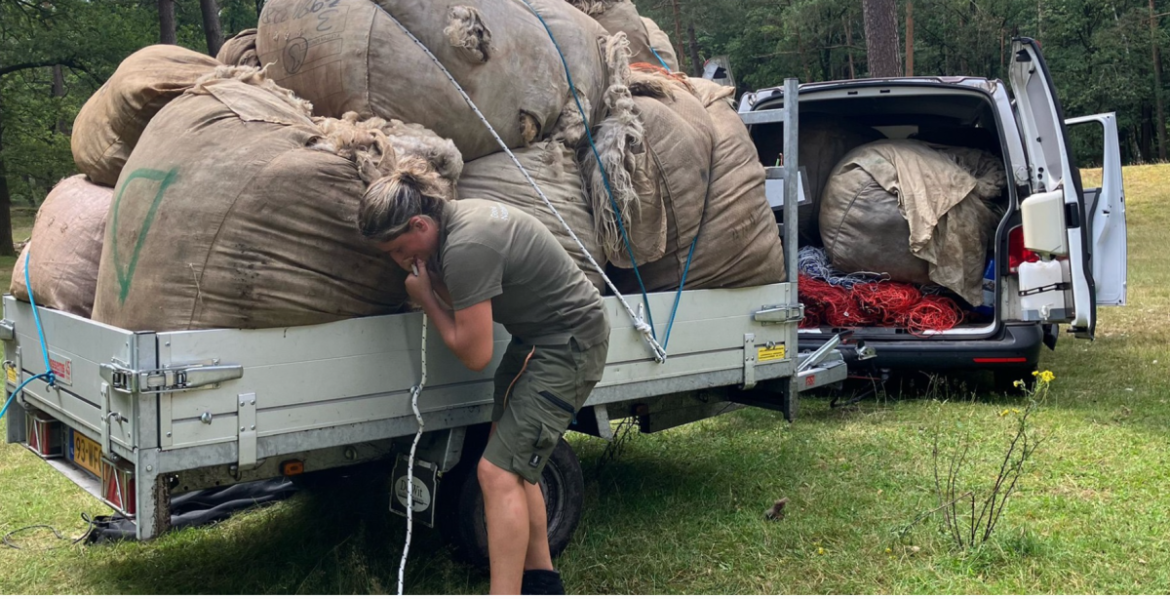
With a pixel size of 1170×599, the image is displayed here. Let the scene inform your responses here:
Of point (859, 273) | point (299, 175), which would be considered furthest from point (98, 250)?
point (859, 273)

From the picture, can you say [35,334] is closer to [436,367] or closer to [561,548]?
[436,367]

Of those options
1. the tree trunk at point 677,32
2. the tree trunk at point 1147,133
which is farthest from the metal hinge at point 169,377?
the tree trunk at point 1147,133

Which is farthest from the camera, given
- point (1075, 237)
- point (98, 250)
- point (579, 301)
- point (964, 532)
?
point (1075, 237)

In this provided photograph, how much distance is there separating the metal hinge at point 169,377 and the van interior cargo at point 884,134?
3.92 meters

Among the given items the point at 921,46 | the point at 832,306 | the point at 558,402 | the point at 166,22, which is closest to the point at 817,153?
the point at 832,306

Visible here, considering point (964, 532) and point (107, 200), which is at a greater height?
point (107, 200)

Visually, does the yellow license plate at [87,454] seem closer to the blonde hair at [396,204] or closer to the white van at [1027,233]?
the blonde hair at [396,204]

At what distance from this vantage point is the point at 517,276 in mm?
3260

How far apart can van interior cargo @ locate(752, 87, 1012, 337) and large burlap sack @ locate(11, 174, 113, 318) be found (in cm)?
390

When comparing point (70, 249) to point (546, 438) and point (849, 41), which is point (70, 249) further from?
point (849, 41)

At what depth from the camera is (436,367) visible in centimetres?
348

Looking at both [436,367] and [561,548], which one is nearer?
[436,367]

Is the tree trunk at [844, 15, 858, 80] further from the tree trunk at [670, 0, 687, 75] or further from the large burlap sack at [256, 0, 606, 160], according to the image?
the large burlap sack at [256, 0, 606, 160]

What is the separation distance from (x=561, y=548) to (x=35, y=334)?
214 cm
